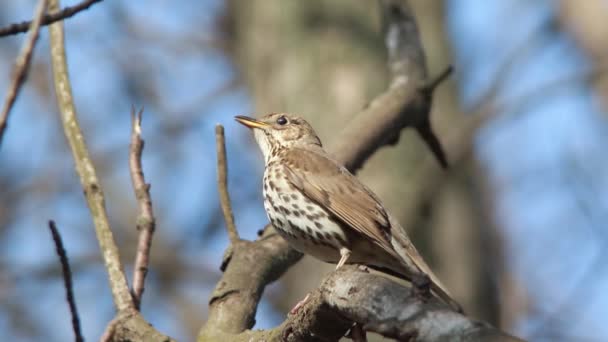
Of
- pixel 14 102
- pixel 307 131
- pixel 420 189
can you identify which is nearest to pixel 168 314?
pixel 420 189

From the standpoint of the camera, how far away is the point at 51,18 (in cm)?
333

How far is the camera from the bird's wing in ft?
14.0

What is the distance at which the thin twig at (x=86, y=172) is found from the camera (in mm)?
3914

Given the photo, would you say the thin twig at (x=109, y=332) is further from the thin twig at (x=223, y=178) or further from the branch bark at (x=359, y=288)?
the thin twig at (x=223, y=178)

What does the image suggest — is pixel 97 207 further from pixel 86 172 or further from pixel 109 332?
pixel 109 332

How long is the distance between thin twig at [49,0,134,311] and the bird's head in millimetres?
1505

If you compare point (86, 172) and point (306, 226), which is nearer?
point (86, 172)

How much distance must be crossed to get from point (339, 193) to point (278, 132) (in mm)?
1199

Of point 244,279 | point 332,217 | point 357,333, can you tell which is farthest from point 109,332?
point 332,217

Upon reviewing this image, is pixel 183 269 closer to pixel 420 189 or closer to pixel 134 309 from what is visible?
pixel 420 189

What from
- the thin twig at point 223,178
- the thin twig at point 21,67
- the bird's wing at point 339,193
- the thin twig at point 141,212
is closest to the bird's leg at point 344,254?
the bird's wing at point 339,193

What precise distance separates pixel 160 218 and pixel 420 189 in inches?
211

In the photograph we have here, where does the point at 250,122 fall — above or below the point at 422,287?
above

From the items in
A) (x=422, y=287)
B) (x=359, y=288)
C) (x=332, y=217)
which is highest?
(x=332, y=217)
